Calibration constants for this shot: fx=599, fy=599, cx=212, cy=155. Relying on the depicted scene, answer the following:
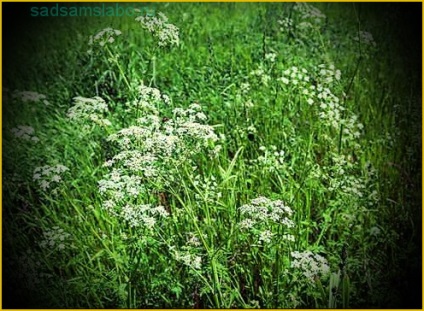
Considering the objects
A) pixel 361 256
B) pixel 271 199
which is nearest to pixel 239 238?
pixel 271 199

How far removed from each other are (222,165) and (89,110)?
54 cm

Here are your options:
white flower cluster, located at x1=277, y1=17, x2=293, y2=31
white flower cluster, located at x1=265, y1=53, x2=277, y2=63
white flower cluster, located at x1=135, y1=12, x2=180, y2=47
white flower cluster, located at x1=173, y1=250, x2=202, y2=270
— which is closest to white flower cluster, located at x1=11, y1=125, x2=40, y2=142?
white flower cluster, located at x1=135, y1=12, x2=180, y2=47

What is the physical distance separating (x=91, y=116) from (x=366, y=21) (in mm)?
1265

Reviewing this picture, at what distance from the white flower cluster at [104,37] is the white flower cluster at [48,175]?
0.48 metres

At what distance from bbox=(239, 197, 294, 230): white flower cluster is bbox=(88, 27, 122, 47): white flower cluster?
78 cm

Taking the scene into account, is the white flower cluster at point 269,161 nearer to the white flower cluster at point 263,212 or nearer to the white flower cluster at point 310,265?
the white flower cluster at point 263,212

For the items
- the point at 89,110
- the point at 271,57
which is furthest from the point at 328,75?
the point at 89,110

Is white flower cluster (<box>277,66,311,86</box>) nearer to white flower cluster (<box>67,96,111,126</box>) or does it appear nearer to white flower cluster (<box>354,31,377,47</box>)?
white flower cluster (<box>354,31,377,47</box>)

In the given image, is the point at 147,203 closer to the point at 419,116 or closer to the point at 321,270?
the point at 321,270

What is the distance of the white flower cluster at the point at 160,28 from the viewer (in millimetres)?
2139

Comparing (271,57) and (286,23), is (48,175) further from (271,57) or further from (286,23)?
(286,23)

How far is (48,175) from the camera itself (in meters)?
2.17

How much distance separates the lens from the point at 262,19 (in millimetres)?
2684

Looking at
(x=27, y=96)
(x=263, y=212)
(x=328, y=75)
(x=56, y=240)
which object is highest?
(x=328, y=75)
